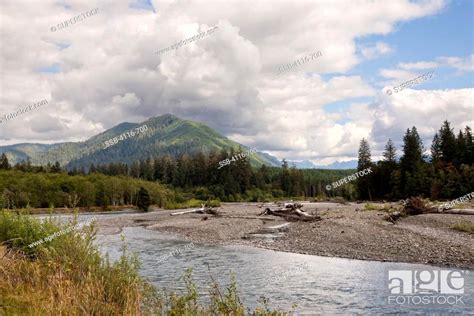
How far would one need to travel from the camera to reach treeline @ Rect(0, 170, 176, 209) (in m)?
113

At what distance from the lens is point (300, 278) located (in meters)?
21.4

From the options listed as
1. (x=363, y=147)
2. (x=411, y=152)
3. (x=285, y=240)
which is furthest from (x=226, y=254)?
(x=363, y=147)

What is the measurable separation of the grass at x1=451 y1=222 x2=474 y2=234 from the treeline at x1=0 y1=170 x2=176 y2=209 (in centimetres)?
9232

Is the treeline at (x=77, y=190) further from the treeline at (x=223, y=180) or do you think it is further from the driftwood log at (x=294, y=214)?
the driftwood log at (x=294, y=214)

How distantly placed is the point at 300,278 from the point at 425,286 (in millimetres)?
6040

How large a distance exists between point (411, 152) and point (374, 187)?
1723 centimetres

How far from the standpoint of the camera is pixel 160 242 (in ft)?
130

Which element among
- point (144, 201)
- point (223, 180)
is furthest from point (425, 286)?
point (223, 180)

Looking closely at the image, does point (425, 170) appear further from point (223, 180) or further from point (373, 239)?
point (223, 180)

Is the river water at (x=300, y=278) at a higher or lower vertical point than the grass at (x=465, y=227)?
lower

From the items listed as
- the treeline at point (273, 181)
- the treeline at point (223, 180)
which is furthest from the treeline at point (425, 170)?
the treeline at point (223, 180)

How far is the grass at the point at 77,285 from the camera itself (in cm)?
952

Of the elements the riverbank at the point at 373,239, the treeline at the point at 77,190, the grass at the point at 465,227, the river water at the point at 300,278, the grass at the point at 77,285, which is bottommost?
the river water at the point at 300,278

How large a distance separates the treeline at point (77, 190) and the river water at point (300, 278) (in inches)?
3346
